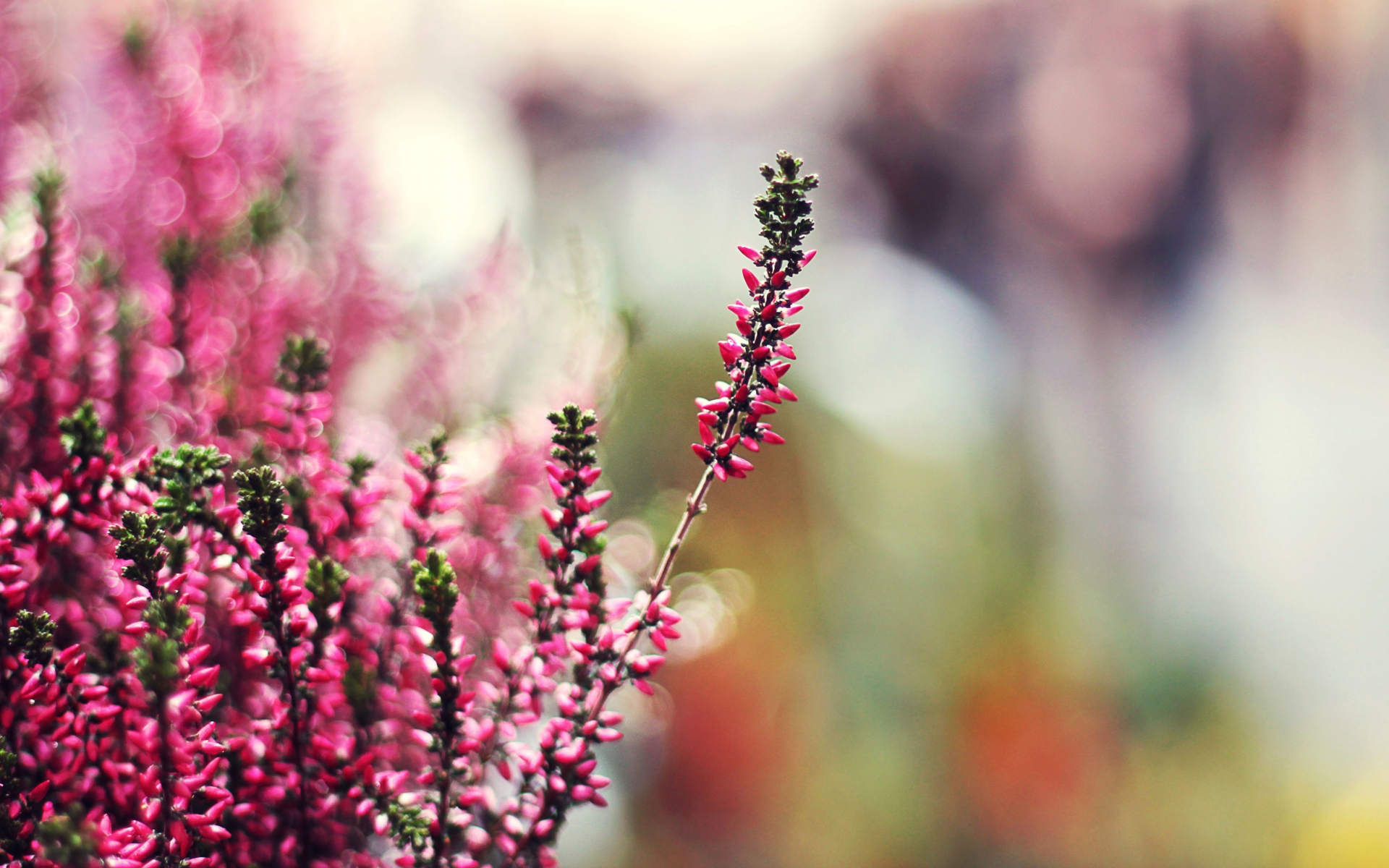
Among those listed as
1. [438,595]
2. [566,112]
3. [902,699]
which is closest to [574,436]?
[438,595]

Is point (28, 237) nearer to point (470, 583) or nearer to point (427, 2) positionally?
point (470, 583)

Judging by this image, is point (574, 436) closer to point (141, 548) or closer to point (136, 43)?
point (141, 548)

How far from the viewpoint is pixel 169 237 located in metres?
0.31

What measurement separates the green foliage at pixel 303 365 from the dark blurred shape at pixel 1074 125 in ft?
3.18

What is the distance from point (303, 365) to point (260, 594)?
69 mm

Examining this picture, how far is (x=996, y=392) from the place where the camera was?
1.03m

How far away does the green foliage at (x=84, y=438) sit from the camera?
0.63 ft

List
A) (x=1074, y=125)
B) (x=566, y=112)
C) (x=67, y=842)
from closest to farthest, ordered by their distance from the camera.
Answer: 1. (x=67, y=842)
2. (x=1074, y=125)
3. (x=566, y=112)

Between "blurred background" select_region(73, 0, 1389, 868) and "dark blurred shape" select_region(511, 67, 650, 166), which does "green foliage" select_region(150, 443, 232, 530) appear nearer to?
"blurred background" select_region(73, 0, 1389, 868)

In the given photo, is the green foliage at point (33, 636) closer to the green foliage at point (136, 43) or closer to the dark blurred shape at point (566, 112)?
the green foliage at point (136, 43)

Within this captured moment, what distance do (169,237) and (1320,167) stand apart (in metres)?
1.29

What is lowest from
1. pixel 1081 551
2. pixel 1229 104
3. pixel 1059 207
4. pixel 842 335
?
pixel 1081 551

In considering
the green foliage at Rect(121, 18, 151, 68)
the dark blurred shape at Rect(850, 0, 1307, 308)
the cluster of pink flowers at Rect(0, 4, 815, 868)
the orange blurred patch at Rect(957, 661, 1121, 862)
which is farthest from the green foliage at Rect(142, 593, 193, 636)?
the dark blurred shape at Rect(850, 0, 1307, 308)

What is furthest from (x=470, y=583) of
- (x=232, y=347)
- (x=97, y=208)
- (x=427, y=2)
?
(x=427, y=2)
